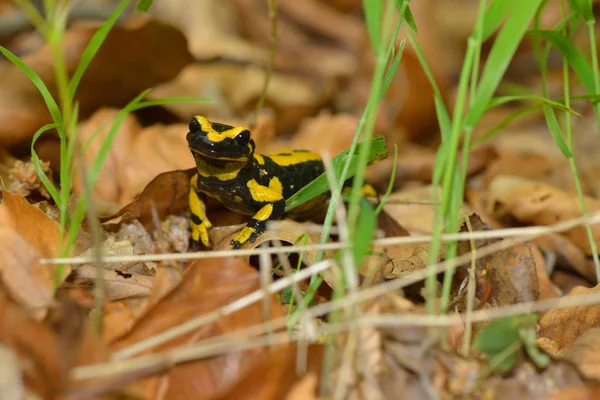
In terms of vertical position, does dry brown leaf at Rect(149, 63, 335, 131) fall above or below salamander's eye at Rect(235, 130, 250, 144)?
below

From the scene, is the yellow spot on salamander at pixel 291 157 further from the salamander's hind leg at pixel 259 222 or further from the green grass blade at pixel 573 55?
the green grass blade at pixel 573 55

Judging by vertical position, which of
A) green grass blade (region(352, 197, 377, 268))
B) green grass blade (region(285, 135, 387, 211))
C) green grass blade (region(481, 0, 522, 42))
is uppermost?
green grass blade (region(481, 0, 522, 42))

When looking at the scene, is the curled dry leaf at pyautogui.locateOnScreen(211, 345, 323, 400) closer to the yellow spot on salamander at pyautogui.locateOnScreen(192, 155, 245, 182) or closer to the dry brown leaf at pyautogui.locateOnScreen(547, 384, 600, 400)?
the dry brown leaf at pyautogui.locateOnScreen(547, 384, 600, 400)

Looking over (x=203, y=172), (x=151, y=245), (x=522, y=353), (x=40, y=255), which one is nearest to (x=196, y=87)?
(x=203, y=172)

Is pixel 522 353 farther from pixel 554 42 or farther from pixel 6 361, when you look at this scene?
pixel 6 361

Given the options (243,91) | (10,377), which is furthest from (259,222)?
(243,91)

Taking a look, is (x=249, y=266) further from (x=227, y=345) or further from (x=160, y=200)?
(x=160, y=200)

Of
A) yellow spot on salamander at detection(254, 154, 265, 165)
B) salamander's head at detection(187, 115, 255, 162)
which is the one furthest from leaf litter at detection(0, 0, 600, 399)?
yellow spot on salamander at detection(254, 154, 265, 165)

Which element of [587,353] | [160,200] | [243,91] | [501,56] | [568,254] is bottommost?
[243,91]
